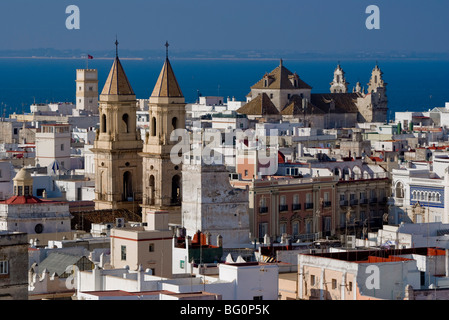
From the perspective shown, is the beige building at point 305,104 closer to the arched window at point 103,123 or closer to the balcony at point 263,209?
the arched window at point 103,123

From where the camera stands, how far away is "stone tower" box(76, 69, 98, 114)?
11944 cm

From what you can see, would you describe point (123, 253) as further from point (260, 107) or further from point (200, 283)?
point (260, 107)

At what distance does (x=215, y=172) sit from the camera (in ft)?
181

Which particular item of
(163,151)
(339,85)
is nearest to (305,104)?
(339,85)

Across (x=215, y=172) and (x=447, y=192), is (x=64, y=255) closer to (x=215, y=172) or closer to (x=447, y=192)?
(x=215, y=172)

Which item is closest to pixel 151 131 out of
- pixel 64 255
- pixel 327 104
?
pixel 64 255

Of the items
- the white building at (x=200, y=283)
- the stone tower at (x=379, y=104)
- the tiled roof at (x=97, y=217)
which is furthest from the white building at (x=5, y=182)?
the stone tower at (x=379, y=104)

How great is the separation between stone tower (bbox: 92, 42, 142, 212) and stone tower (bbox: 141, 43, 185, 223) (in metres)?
1.45

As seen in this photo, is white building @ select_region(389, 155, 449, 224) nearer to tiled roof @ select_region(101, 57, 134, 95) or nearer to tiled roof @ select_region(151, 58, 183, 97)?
→ tiled roof @ select_region(151, 58, 183, 97)

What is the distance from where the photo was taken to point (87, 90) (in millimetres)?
120875

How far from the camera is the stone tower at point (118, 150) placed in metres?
64.1

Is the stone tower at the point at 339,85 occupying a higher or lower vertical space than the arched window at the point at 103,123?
higher

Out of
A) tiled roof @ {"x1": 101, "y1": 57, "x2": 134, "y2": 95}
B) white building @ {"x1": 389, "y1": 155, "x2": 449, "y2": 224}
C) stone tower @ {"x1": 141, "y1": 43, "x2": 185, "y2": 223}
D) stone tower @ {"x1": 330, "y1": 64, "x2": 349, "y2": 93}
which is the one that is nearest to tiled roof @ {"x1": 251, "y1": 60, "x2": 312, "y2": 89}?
stone tower @ {"x1": 330, "y1": 64, "x2": 349, "y2": 93}
